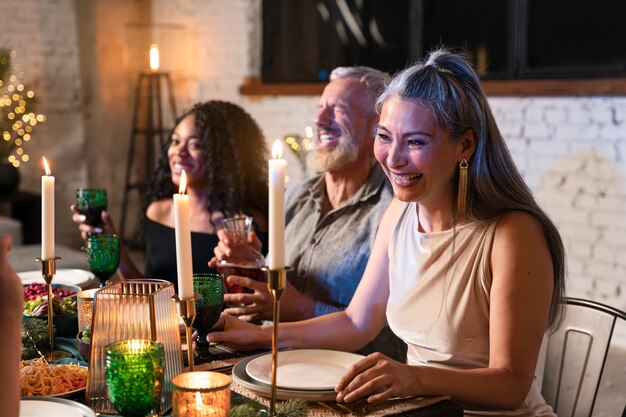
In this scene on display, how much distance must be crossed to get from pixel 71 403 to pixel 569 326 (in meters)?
1.19

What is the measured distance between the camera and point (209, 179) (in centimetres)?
286

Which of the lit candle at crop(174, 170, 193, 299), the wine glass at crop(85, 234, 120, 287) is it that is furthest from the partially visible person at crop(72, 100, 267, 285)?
the lit candle at crop(174, 170, 193, 299)

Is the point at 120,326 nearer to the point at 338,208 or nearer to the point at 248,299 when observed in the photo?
the point at 248,299

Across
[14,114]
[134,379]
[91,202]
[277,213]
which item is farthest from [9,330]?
[14,114]

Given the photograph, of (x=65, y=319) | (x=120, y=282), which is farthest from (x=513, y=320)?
(x=65, y=319)

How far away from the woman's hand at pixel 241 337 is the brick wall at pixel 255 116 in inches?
84.8

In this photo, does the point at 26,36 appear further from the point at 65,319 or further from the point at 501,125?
the point at 65,319

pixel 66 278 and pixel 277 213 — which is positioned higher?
pixel 277 213

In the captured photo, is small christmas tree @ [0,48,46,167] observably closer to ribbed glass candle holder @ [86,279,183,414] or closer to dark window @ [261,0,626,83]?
dark window @ [261,0,626,83]

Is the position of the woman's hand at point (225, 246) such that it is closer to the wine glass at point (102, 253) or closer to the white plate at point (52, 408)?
the wine glass at point (102, 253)

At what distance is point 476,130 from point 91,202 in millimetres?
1093

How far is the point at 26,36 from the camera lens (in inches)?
230

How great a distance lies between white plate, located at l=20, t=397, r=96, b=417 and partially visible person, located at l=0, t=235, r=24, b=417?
0.66ft

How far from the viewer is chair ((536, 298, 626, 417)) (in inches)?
73.5
